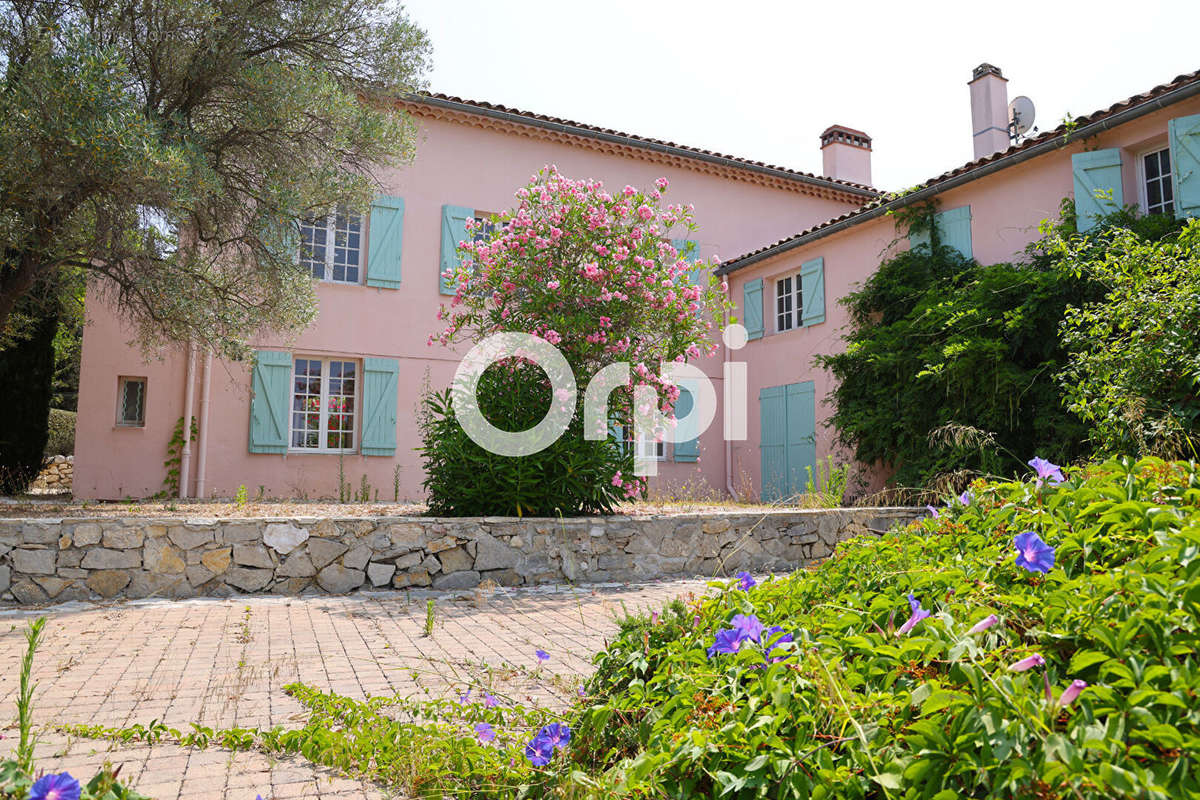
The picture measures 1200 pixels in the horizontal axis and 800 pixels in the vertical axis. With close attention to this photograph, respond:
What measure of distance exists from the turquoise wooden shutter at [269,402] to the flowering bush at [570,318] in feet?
13.2

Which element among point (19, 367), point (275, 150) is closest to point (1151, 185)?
point (275, 150)

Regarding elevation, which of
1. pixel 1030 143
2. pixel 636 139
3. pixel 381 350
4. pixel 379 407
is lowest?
pixel 379 407

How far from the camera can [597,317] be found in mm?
7500

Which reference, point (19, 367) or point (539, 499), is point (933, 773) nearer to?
point (539, 499)

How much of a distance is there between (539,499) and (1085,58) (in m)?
6.02

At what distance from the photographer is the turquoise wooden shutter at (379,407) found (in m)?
11.2

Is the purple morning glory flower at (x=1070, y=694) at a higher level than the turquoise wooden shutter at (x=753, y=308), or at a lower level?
lower

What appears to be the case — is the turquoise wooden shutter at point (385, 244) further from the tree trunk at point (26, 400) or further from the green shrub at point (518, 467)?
the tree trunk at point (26, 400)

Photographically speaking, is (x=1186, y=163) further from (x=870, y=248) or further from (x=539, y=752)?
(x=539, y=752)

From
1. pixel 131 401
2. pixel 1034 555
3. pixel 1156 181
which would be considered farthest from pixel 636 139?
pixel 1034 555

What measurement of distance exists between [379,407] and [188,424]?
100.0 inches

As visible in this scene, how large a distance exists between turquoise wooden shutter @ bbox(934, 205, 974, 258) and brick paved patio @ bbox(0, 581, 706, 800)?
726cm

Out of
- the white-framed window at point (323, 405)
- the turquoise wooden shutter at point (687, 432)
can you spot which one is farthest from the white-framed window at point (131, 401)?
the turquoise wooden shutter at point (687, 432)

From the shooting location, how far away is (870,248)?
11.6m
